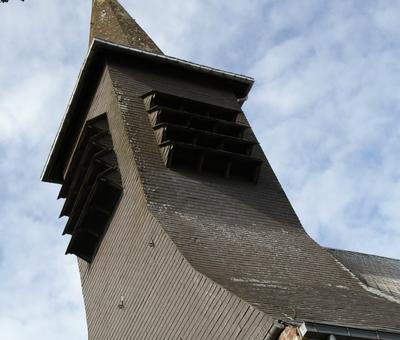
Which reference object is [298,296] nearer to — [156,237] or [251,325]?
[251,325]

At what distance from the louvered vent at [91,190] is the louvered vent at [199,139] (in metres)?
1.11

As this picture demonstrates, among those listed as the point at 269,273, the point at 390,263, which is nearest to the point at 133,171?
the point at 269,273

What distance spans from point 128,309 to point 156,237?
1664 mm

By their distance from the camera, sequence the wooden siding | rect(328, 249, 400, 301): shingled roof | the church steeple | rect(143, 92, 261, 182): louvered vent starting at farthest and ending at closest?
the church steeple < rect(143, 92, 261, 182): louvered vent < rect(328, 249, 400, 301): shingled roof < the wooden siding

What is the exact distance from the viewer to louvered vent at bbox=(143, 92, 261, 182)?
14.6 metres

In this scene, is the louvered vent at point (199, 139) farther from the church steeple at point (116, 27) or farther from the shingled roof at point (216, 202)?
the church steeple at point (116, 27)

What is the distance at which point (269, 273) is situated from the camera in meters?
11.8

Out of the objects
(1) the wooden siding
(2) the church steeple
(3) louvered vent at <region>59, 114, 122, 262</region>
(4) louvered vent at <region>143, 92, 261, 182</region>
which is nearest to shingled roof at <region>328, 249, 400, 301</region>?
(4) louvered vent at <region>143, 92, 261, 182</region>

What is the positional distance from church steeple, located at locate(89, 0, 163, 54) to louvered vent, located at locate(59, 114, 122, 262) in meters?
3.51

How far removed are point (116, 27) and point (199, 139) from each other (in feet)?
19.3

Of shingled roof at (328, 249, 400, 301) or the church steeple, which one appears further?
the church steeple

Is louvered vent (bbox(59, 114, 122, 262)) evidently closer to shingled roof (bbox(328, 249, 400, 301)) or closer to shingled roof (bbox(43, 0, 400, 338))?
shingled roof (bbox(43, 0, 400, 338))

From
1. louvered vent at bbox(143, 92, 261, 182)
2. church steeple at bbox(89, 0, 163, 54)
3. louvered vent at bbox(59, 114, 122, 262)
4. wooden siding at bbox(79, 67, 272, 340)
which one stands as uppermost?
church steeple at bbox(89, 0, 163, 54)

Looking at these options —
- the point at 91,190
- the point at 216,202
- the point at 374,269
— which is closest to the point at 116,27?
the point at 91,190
